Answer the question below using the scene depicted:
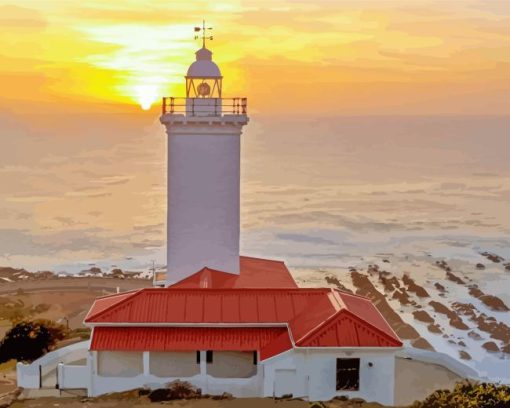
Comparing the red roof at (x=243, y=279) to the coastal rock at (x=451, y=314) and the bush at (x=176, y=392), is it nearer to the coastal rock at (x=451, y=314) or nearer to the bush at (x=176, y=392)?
the bush at (x=176, y=392)

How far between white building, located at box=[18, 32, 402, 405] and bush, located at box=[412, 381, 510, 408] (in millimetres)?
1885

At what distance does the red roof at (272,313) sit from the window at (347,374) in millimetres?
456

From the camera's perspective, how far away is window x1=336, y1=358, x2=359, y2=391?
18.9m

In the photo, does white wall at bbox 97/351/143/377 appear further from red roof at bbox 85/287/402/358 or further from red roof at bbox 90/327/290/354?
red roof at bbox 85/287/402/358

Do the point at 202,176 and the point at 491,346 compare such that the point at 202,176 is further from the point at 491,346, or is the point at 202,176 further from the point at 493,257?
the point at 493,257

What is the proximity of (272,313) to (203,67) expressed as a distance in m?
8.49

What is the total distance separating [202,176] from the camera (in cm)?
2430

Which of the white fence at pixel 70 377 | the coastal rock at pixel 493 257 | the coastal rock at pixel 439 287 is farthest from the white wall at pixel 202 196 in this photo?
the coastal rock at pixel 493 257

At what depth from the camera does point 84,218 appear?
7894 centimetres

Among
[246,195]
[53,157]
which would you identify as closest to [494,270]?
[246,195]

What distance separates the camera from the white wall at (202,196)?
24.2 metres

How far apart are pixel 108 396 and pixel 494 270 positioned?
3506cm

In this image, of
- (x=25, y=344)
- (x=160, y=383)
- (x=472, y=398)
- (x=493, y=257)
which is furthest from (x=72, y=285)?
(x=493, y=257)

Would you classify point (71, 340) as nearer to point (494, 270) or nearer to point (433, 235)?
point (494, 270)
